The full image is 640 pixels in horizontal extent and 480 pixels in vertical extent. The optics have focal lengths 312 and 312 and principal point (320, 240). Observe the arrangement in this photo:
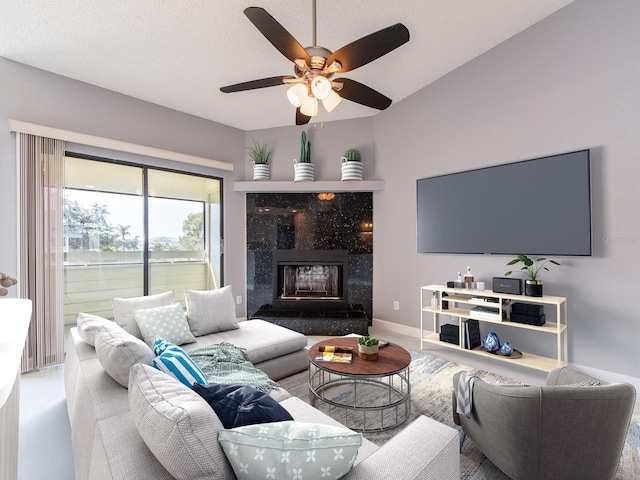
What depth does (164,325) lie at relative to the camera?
96.4 inches

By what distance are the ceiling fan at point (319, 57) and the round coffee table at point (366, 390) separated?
1.69 m

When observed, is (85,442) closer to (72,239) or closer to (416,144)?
(72,239)

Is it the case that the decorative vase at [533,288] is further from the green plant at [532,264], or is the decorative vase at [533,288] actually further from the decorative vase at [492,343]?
the decorative vase at [492,343]

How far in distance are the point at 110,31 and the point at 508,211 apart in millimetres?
3829

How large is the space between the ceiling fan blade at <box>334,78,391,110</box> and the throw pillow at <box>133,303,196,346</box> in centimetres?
216

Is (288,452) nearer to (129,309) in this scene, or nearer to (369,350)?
(369,350)

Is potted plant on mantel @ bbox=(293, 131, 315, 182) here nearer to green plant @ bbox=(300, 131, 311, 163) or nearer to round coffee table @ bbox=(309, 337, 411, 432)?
green plant @ bbox=(300, 131, 311, 163)

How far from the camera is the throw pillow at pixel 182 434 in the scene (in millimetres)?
846

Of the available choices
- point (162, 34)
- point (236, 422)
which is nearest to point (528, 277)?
point (236, 422)

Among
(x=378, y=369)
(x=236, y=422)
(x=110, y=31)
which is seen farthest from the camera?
(x=110, y=31)

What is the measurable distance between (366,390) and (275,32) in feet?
8.22

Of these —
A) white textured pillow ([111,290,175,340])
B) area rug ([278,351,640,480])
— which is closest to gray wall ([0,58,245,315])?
white textured pillow ([111,290,175,340])

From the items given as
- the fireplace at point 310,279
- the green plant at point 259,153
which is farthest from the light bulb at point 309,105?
the fireplace at point 310,279

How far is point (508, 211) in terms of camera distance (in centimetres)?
310
